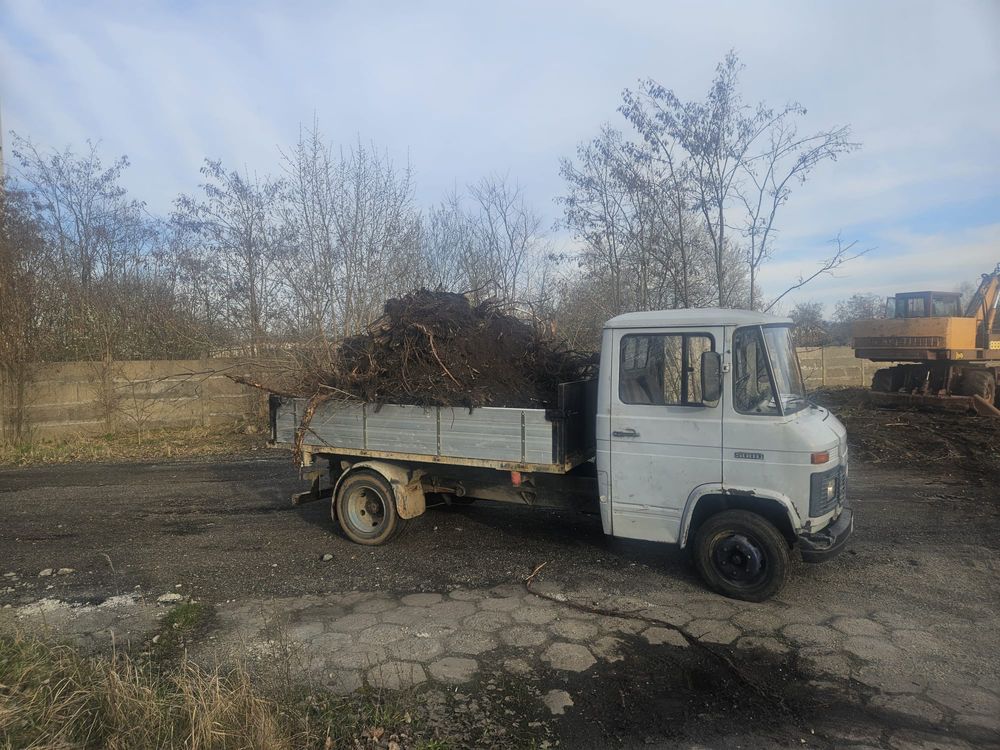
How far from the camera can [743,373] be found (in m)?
5.14

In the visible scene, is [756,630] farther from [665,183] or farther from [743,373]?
[665,183]

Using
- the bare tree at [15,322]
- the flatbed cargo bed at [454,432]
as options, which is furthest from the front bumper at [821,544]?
the bare tree at [15,322]

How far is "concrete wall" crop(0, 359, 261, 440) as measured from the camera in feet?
46.2

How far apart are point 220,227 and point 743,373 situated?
1439 cm

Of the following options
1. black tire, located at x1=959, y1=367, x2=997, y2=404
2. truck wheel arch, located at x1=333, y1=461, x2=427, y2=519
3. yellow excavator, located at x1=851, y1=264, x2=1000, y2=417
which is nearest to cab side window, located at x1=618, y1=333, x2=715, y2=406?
truck wheel arch, located at x1=333, y1=461, x2=427, y2=519

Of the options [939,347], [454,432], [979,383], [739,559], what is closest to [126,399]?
[454,432]

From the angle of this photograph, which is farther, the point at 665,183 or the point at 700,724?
the point at 665,183

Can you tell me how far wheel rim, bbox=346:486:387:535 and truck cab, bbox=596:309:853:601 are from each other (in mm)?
2484

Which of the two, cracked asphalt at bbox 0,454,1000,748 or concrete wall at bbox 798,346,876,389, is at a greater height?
concrete wall at bbox 798,346,876,389

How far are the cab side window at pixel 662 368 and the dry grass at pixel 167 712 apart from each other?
2950 mm

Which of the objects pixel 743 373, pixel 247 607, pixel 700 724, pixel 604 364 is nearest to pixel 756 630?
pixel 700 724

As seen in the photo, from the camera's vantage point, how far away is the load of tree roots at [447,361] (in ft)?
20.4

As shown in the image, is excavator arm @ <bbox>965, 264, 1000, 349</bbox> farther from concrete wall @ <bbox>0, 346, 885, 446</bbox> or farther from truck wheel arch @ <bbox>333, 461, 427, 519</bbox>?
concrete wall @ <bbox>0, 346, 885, 446</bbox>

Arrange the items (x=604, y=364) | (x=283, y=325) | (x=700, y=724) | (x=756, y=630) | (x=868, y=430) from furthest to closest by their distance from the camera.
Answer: (x=283, y=325), (x=868, y=430), (x=604, y=364), (x=756, y=630), (x=700, y=724)
